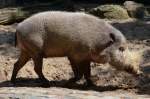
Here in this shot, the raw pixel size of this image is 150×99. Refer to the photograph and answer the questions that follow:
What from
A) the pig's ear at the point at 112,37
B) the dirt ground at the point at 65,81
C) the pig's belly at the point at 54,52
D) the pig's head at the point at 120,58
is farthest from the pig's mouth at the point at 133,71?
the pig's belly at the point at 54,52

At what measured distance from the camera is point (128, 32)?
37.7 feet

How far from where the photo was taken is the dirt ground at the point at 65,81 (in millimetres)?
6883

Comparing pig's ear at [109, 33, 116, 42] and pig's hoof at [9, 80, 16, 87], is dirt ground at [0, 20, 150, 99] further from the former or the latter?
pig's ear at [109, 33, 116, 42]

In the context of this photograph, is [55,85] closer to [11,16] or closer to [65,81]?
[65,81]

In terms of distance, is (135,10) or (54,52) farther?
(135,10)

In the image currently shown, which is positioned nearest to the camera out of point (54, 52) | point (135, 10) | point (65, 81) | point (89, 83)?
point (54, 52)

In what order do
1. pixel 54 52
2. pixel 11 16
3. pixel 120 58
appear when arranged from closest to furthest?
1. pixel 54 52
2. pixel 120 58
3. pixel 11 16

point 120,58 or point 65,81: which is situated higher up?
point 120,58

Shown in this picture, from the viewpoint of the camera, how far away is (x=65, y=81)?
332 inches

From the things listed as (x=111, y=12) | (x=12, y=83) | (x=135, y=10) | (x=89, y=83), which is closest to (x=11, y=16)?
(x=111, y=12)

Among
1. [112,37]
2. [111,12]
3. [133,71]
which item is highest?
[112,37]

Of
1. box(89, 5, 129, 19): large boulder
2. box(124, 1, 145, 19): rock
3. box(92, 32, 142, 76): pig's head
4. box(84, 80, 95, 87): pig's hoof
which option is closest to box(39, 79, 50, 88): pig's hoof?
box(84, 80, 95, 87): pig's hoof

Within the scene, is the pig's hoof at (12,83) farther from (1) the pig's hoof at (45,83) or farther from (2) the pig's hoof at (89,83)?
(2) the pig's hoof at (89,83)

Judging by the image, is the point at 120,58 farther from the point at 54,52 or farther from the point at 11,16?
the point at 11,16
